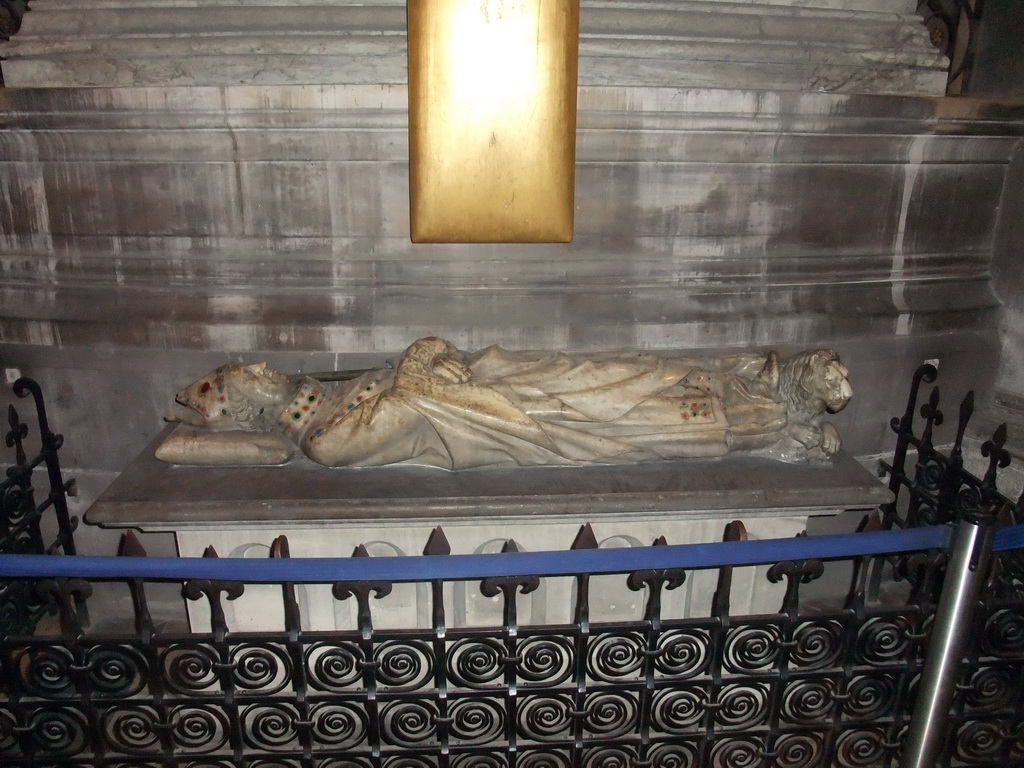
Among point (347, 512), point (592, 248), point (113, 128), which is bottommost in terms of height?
point (347, 512)

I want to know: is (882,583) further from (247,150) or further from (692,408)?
(247,150)

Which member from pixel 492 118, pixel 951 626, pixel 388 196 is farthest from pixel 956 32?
pixel 951 626

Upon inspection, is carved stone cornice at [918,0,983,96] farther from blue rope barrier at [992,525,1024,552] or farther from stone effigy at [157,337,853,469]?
blue rope barrier at [992,525,1024,552]

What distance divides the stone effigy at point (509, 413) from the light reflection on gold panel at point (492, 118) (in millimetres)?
620

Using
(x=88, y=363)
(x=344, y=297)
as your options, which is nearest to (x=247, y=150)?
(x=344, y=297)

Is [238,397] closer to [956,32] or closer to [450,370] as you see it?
[450,370]

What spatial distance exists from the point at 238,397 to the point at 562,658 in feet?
5.87

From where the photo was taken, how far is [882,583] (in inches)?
162

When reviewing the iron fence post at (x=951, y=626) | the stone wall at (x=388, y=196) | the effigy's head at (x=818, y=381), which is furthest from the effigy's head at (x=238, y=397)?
the iron fence post at (x=951, y=626)

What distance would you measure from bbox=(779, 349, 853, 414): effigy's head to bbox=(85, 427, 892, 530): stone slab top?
1.00 feet

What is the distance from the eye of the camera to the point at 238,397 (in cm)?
313

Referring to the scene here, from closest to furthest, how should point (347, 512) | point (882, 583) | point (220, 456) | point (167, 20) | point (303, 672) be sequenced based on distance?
point (303, 672), point (347, 512), point (220, 456), point (167, 20), point (882, 583)

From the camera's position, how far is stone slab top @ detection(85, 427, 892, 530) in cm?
283

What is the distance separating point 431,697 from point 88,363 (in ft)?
8.95
